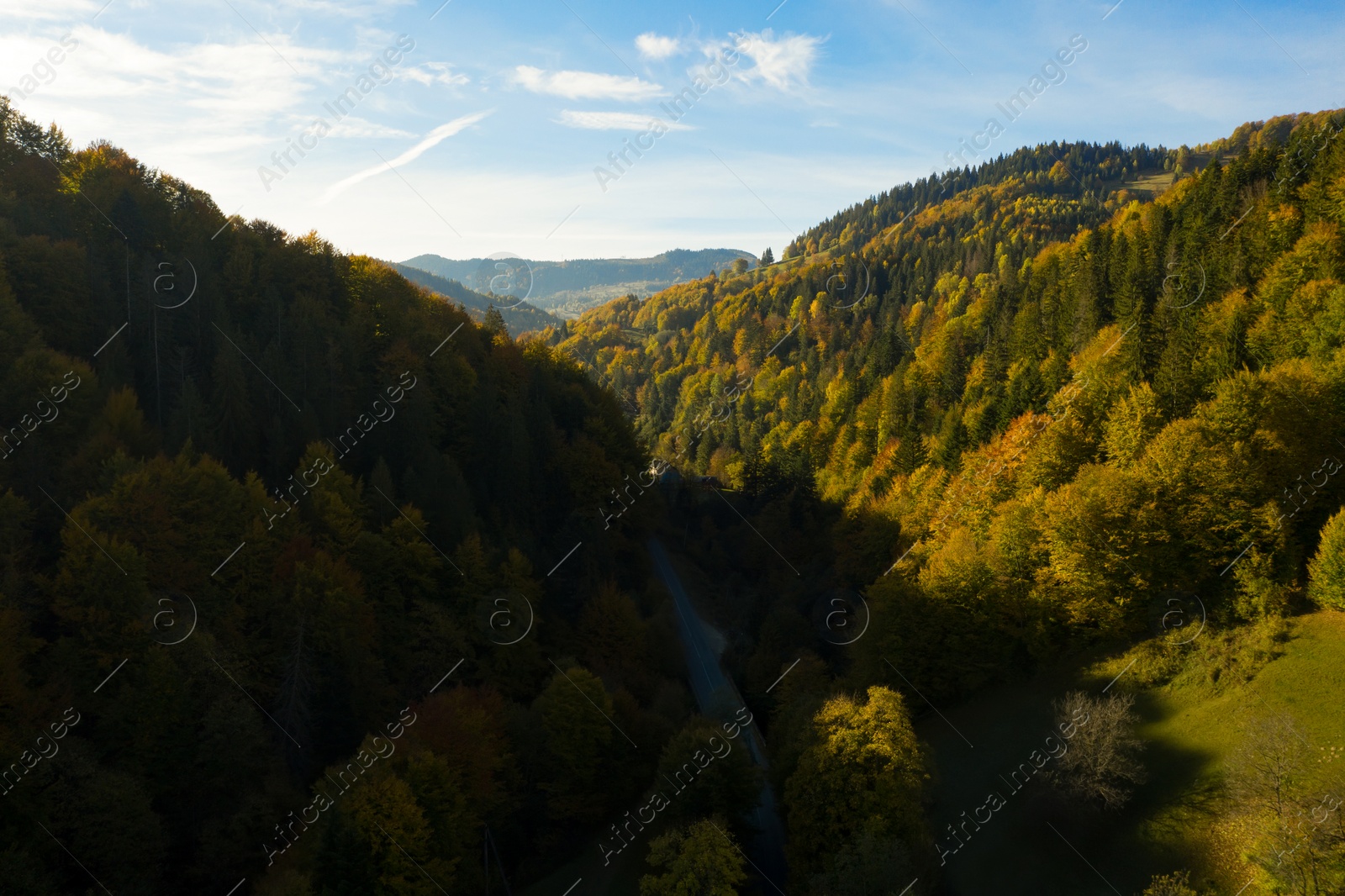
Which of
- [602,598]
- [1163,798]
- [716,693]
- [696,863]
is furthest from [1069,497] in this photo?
[602,598]

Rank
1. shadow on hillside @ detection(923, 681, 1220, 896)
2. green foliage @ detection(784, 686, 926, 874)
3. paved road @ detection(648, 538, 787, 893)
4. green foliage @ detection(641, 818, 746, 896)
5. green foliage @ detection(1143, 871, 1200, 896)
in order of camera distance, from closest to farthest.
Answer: green foliage @ detection(1143, 871, 1200, 896) < shadow on hillside @ detection(923, 681, 1220, 896) < green foliage @ detection(641, 818, 746, 896) < green foliage @ detection(784, 686, 926, 874) < paved road @ detection(648, 538, 787, 893)

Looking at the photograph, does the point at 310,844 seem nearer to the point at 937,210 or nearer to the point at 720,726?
the point at 720,726

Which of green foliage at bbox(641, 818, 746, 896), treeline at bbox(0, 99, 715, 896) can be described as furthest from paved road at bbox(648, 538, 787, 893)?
green foliage at bbox(641, 818, 746, 896)

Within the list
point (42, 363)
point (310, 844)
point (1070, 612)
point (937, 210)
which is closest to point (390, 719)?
point (310, 844)

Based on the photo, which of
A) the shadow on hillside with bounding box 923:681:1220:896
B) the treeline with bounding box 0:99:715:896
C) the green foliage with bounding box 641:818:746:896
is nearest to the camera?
the shadow on hillside with bounding box 923:681:1220:896

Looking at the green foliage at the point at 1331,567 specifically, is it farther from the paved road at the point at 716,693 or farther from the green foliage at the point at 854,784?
the paved road at the point at 716,693

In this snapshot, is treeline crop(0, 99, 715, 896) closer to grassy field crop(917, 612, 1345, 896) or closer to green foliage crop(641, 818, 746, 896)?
green foliage crop(641, 818, 746, 896)

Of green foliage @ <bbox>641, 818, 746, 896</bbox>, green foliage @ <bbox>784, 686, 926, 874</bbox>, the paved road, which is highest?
green foliage @ <bbox>784, 686, 926, 874</bbox>
